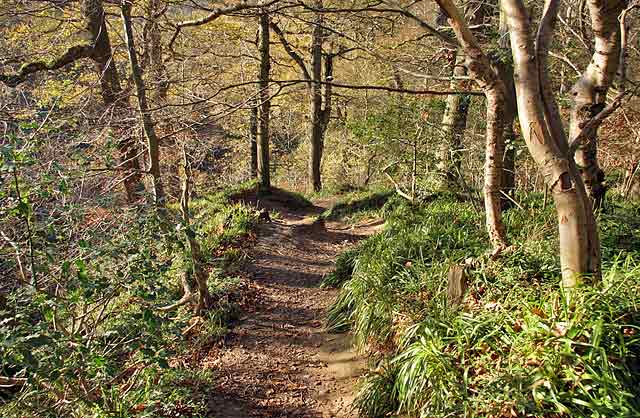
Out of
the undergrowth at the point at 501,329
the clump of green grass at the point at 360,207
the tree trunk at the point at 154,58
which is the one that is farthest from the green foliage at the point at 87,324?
the clump of green grass at the point at 360,207

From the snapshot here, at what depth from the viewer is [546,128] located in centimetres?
264

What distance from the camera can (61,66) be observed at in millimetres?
7852

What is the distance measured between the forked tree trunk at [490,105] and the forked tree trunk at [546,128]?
425 millimetres

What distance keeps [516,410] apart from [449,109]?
5.99 m

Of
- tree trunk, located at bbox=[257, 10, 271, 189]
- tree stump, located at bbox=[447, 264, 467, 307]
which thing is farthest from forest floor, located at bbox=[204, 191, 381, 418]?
tree trunk, located at bbox=[257, 10, 271, 189]

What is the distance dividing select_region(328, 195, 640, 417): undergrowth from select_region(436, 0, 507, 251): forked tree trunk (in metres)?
0.34

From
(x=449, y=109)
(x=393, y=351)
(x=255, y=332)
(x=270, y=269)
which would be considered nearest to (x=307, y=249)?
(x=270, y=269)

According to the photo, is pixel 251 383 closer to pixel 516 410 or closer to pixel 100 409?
pixel 100 409

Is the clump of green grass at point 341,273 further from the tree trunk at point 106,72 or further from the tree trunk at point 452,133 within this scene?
the tree trunk at point 106,72

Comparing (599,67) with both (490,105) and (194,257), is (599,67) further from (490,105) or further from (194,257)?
(194,257)

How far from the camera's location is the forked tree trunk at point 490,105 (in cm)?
303

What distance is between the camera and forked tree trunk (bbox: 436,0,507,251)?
3.03m

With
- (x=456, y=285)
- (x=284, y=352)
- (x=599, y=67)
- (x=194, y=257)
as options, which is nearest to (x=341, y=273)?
(x=284, y=352)

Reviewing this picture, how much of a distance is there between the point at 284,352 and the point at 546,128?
3509 millimetres
